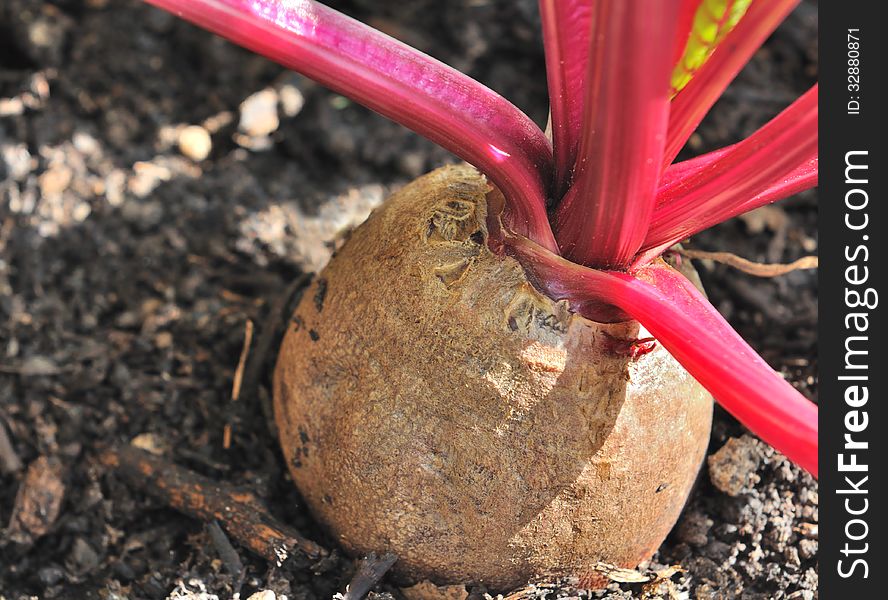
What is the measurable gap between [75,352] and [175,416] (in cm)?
30

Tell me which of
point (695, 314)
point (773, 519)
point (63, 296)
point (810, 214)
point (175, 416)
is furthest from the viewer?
point (810, 214)

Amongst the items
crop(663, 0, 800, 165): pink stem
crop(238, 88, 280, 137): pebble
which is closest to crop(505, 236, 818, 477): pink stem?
crop(663, 0, 800, 165): pink stem

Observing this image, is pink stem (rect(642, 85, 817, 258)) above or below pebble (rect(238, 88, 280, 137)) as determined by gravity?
below

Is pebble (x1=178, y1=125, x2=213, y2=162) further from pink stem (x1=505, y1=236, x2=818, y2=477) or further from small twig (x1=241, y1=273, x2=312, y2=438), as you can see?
pink stem (x1=505, y1=236, x2=818, y2=477)

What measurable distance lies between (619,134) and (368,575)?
83 cm

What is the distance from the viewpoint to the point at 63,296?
7.06 feet

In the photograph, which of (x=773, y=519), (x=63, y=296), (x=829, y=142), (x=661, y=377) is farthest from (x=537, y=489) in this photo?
(x=63, y=296)

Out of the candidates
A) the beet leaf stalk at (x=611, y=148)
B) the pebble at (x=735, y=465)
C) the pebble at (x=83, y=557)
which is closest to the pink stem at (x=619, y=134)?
the beet leaf stalk at (x=611, y=148)

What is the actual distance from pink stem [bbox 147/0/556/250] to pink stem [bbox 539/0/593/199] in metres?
0.05

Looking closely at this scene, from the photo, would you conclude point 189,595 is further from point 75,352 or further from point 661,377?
point 661,377

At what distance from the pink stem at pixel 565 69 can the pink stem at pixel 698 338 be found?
0.15 metres

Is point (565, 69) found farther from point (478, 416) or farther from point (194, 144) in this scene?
point (194, 144)

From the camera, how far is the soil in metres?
1.72

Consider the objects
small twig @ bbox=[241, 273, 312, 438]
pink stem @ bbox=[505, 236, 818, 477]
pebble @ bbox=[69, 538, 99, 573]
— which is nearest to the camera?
pink stem @ bbox=[505, 236, 818, 477]
